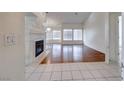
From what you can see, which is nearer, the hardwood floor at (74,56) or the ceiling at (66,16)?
the hardwood floor at (74,56)

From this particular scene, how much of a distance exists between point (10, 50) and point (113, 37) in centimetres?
459

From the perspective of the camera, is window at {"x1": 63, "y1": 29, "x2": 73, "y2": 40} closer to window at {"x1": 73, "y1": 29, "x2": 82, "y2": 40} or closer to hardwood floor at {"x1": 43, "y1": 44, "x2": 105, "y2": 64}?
window at {"x1": 73, "y1": 29, "x2": 82, "y2": 40}

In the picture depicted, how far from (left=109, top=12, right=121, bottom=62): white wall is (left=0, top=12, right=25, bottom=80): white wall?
4.04 m

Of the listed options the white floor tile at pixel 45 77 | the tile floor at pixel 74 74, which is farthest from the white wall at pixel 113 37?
the white floor tile at pixel 45 77

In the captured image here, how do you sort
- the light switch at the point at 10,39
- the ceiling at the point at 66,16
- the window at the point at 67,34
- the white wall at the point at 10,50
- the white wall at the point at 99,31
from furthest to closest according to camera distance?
the window at the point at 67,34 < the ceiling at the point at 66,16 < the white wall at the point at 99,31 < the light switch at the point at 10,39 < the white wall at the point at 10,50

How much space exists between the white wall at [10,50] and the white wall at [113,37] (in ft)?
13.3

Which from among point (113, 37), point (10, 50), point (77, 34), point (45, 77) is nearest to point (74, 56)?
point (113, 37)

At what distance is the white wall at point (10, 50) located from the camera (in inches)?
73.7

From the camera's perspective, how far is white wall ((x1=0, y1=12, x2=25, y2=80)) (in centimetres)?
187

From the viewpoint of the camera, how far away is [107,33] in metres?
5.85

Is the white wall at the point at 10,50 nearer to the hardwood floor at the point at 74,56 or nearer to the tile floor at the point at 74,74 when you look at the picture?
the tile floor at the point at 74,74

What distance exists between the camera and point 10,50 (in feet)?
6.96

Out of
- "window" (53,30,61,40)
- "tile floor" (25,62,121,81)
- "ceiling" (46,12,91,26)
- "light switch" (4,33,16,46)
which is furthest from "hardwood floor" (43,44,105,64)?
"window" (53,30,61,40)
